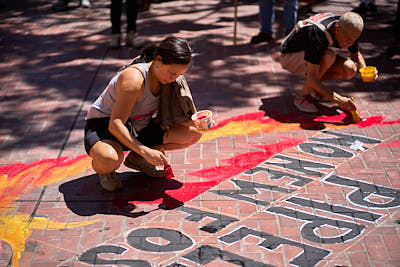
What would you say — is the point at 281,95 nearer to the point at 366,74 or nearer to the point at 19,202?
the point at 366,74

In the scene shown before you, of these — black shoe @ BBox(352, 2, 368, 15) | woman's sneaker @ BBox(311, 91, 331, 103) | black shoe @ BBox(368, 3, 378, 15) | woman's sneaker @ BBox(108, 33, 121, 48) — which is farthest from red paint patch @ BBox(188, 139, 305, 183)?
black shoe @ BBox(368, 3, 378, 15)

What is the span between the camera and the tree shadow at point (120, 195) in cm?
461

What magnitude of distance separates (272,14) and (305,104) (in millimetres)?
2262

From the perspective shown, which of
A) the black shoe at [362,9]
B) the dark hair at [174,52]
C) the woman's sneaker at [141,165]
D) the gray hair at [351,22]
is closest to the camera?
the dark hair at [174,52]

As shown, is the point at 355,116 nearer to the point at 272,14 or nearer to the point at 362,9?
the point at 272,14

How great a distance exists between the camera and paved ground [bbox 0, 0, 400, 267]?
409 cm

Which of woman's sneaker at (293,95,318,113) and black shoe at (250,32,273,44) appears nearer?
woman's sneaker at (293,95,318,113)

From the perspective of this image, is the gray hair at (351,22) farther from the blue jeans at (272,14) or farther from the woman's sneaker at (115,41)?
the woman's sneaker at (115,41)

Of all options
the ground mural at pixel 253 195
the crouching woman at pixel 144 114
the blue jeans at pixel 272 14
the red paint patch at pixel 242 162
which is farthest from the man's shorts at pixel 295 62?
the crouching woman at pixel 144 114

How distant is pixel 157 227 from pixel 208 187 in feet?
2.29

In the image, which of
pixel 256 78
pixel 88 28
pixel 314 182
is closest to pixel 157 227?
pixel 314 182

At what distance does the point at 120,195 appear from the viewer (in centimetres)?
481

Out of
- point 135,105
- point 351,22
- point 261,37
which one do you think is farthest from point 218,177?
point 261,37

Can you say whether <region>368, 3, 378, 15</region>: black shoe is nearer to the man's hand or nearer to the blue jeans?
the blue jeans
